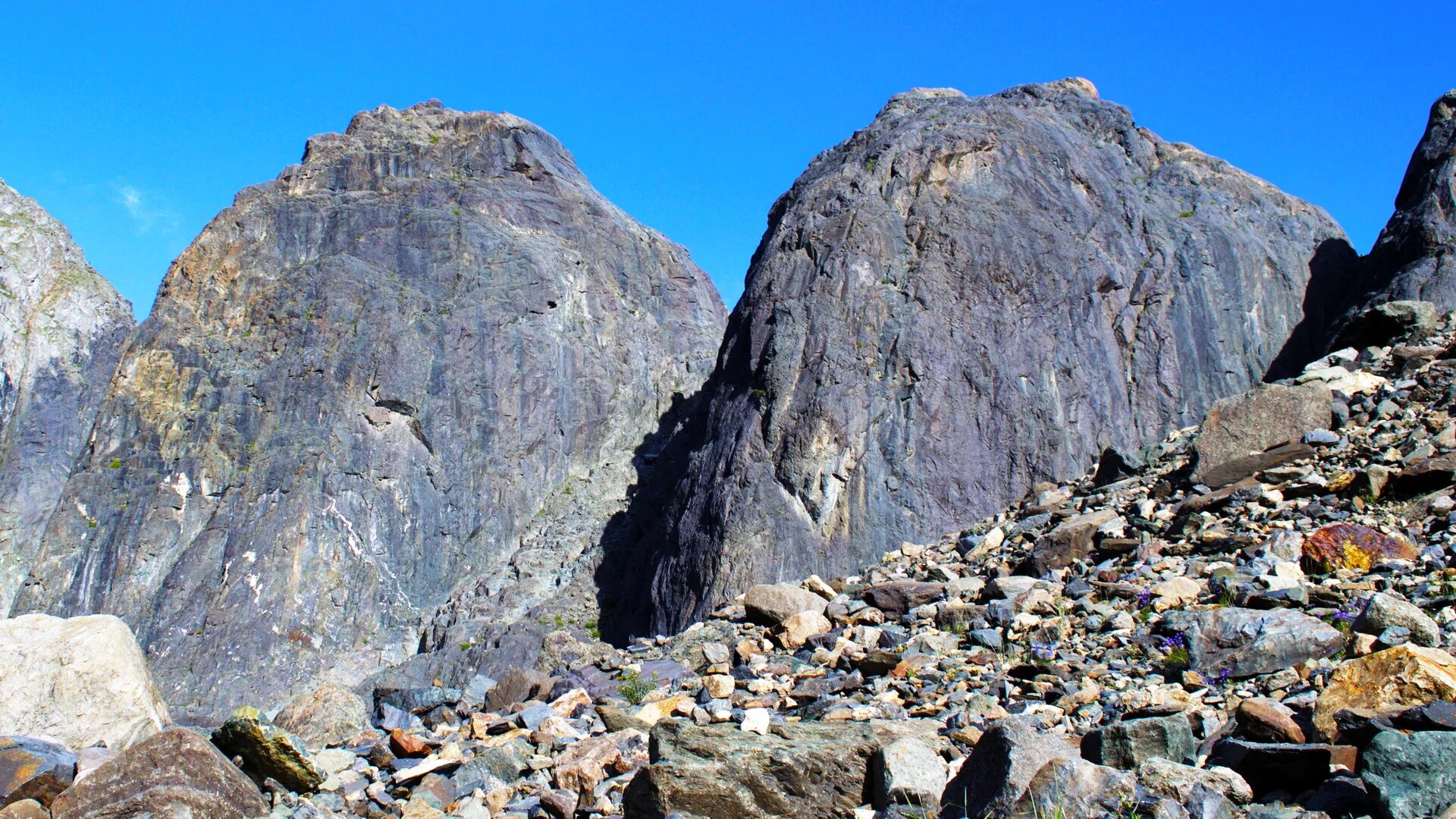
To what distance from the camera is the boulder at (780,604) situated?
11164 mm

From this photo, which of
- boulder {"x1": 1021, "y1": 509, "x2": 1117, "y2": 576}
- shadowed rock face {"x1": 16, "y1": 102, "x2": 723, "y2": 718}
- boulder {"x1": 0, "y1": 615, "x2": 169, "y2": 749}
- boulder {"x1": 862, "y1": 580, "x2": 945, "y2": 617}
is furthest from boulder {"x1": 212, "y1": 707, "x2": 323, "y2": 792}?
shadowed rock face {"x1": 16, "y1": 102, "x2": 723, "y2": 718}

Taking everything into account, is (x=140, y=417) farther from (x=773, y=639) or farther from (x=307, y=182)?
(x=773, y=639)

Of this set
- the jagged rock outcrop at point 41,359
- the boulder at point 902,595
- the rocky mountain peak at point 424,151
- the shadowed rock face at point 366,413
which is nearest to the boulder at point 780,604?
the boulder at point 902,595

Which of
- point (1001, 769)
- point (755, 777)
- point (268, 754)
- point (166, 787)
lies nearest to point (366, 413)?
point (268, 754)

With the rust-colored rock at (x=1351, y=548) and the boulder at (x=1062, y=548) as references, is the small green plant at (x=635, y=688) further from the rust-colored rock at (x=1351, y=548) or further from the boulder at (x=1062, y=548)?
the rust-colored rock at (x=1351, y=548)

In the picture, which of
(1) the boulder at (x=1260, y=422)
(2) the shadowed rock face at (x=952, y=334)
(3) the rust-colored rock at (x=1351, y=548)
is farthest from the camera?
(2) the shadowed rock face at (x=952, y=334)

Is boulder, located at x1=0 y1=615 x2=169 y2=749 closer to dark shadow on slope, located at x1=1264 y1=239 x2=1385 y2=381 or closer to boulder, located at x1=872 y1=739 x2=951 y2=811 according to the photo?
boulder, located at x1=872 y1=739 x2=951 y2=811

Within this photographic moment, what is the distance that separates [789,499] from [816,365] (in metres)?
4.30

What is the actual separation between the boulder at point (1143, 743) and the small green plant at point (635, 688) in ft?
13.8

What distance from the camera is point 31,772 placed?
5473 millimetres

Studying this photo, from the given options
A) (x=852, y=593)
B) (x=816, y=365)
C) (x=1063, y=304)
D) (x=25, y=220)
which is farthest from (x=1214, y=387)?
(x=25, y=220)

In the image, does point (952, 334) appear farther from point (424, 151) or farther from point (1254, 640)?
point (424, 151)

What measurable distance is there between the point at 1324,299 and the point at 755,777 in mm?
33980

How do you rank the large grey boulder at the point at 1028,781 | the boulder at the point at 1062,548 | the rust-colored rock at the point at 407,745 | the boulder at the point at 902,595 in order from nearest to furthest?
the large grey boulder at the point at 1028,781 < the rust-colored rock at the point at 407,745 < the boulder at the point at 902,595 < the boulder at the point at 1062,548
